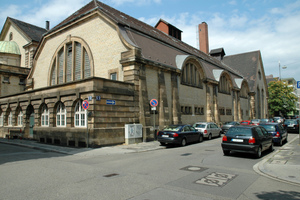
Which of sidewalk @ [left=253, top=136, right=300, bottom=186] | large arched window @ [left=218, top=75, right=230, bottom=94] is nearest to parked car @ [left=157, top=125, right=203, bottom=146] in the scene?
sidewalk @ [left=253, top=136, right=300, bottom=186]

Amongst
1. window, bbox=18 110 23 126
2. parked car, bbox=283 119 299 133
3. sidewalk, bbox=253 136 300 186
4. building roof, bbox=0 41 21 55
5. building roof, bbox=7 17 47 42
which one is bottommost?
sidewalk, bbox=253 136 300 186

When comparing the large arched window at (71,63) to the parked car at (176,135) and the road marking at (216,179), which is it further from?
the road marking at (216,179)

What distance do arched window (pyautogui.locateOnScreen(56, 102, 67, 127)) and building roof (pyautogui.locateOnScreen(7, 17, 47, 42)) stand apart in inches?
902

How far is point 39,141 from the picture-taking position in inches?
754

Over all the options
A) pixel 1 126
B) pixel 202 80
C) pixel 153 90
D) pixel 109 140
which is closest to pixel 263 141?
pixel 109 140

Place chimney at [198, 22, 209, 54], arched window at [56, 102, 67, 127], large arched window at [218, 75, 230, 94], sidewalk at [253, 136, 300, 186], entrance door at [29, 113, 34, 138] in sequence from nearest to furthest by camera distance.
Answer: sidewalk at [253, 136, 300, 186] → arched window at [56, 102, 67, 127] → entrance door at [29, 113, 34, 138] → large arched window at [218, 75, 230, 94] → chimney at [198, 22, 209, 54]

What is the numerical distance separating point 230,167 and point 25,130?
1950 cm

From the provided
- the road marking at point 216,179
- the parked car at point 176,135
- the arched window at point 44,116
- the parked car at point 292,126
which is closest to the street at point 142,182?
the road marking at point 216,179

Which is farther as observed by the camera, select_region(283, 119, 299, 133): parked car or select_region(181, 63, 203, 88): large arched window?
select_region(283, 119, 299, 133): parked car

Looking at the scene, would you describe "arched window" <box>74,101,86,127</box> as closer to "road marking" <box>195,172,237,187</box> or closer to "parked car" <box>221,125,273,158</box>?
"parked car" <box>221,125,273,158</box>

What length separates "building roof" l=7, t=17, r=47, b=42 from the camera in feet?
122

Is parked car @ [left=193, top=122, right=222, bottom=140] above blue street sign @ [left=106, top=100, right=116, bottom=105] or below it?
below

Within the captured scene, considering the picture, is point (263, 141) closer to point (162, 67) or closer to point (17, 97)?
point (162, 67)

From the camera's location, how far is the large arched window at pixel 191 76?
26.1 meters
